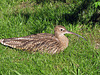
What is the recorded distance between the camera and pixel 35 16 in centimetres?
722

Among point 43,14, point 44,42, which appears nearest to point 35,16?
point 43,14

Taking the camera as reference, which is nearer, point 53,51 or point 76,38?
point 53,51

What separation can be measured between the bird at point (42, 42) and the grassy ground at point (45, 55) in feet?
0.52

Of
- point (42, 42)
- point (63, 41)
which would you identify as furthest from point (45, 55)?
point (63, 41)

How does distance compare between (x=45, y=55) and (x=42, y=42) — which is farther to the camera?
(x=42, y=42)

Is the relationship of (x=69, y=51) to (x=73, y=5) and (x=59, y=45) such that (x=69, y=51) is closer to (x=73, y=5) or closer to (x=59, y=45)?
(x=59, y=45)

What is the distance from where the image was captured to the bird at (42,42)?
5.53 m

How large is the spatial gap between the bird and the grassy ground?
0.16m

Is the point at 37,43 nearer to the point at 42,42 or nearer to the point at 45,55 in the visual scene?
the point at 42,42

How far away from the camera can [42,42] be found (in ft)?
18.3

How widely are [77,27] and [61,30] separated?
100cm

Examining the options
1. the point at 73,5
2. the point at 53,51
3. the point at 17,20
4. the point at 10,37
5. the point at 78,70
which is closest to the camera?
the point at 78,70

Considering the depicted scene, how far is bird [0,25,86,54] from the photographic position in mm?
5532

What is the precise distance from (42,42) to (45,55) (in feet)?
1.53
